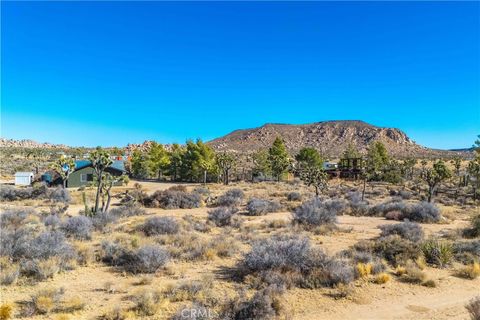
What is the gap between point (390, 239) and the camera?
14266mm

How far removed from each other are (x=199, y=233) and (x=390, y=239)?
916cm

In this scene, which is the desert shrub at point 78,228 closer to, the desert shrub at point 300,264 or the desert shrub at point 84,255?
the desert shrub at point 84,255

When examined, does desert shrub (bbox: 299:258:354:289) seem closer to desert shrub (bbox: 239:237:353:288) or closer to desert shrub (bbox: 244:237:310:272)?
desert shrub (bbox: 239:237:353:288)

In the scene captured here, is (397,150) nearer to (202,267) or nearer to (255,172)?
(255,172)

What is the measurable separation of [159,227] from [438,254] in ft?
39.9

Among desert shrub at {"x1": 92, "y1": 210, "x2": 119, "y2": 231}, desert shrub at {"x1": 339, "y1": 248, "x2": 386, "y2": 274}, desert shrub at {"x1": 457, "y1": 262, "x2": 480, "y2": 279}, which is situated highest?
desert shrub at {"x1": 92, "y1": 210, "x2": 119, "y2": 231}

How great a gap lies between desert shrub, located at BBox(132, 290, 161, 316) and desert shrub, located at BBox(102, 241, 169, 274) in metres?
2.28

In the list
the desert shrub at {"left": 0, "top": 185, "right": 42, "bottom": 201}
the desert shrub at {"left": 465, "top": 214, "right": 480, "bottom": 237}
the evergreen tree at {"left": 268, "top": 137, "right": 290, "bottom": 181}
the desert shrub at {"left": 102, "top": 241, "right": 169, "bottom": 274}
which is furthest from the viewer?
the evergreen tree at {"left": 268, "top": 137, "right": 290, "bottom": 181}

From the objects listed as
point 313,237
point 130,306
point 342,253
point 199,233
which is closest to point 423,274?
point 342,253

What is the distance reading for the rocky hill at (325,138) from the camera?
6117 inches

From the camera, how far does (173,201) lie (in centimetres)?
2806

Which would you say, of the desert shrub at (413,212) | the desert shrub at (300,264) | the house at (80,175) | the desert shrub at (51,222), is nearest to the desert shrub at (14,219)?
the desert shrub at (51,222)

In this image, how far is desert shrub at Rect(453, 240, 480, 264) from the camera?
502 inches

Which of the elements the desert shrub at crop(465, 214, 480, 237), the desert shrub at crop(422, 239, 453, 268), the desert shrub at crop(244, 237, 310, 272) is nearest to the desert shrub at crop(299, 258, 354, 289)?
the desert shrub at crop(244, 237, 310, 272)
